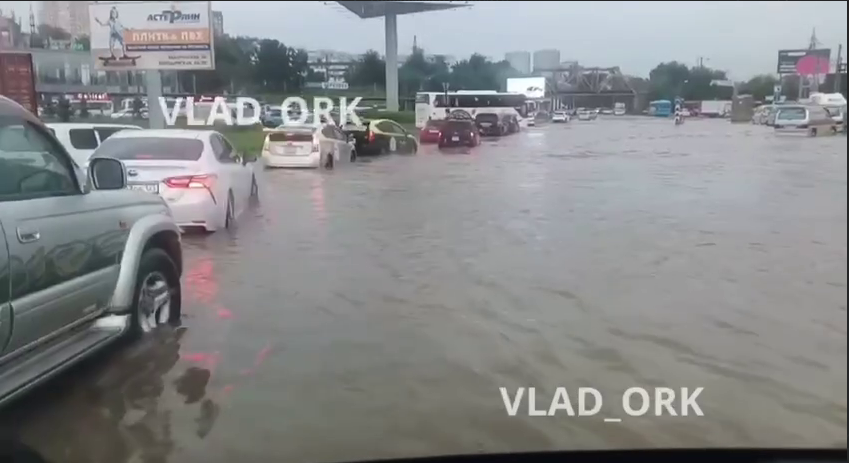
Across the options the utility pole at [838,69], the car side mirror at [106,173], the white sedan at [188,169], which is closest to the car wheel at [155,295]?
the white sedan at [188,169]

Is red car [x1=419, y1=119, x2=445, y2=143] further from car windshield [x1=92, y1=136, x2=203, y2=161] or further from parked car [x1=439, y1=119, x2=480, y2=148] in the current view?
car windshield [x1=92, y1=136, x2=203, y2=161]

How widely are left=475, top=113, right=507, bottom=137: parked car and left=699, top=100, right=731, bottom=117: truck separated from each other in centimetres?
74

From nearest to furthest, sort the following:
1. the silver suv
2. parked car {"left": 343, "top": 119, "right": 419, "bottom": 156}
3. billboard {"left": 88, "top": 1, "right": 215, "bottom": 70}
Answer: the silver suv
billboard {"left": 88, "top": 1, "right": 215, "bottom": 70}
parked car {"left": 343, "top": 119, "right": 419, "bottom": 156}

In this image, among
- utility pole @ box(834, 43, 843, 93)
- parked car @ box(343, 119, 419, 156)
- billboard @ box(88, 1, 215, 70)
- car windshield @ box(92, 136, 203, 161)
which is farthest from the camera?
parked car @ box(343, 119, 419, 156)

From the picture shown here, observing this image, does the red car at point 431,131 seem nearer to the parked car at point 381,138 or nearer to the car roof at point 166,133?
the parked car at point 381,138

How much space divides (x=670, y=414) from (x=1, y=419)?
2.22m

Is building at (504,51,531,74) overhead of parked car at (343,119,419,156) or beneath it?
overhead

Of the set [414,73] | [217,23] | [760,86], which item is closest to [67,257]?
[217,23]

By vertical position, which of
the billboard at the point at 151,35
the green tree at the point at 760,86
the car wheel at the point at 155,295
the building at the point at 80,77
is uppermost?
the billboard at the point at 151,35

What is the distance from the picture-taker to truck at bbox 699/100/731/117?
307cm

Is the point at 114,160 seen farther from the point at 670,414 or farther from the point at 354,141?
the point at 670,414

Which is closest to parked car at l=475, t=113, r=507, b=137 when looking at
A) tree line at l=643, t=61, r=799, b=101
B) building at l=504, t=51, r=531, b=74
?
building at l=504, t=51, r=531, b=74

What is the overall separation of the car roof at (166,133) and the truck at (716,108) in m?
1.80

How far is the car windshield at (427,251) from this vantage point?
2.87 metres
